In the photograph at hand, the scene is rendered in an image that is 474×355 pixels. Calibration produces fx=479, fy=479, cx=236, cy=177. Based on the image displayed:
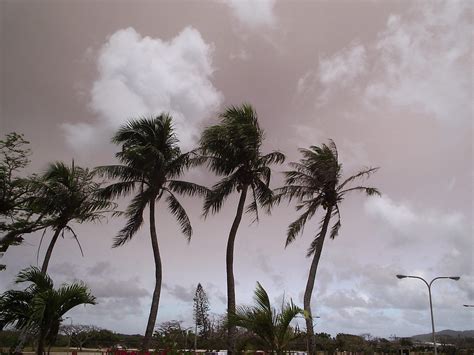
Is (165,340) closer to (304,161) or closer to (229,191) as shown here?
(229,191)

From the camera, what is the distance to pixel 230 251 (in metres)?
23.0

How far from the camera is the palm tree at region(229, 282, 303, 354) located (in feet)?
31.6

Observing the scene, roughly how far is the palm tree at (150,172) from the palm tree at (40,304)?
12384 mm

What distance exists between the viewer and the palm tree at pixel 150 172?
79.0ft

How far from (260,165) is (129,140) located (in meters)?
7.11

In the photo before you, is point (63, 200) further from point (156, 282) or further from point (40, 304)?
Answer: point (40, 304)

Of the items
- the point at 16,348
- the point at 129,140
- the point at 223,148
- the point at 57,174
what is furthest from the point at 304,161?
the point at 16,348

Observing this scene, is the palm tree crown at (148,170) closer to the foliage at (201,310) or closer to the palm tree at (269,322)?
the palm tree at (269,322)

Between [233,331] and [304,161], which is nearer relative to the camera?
[233,331]

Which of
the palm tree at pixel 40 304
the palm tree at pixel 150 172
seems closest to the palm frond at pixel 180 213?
the palm tree at pixel 150 172

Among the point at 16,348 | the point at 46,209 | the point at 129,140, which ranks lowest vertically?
the point at 16,348

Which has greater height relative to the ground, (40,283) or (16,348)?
(40,283)

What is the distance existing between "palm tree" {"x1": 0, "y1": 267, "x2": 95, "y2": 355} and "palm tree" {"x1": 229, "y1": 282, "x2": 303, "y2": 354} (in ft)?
13.0

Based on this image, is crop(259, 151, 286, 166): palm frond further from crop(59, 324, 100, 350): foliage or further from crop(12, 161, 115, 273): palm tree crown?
crop(59, 324, 100, 350): foliage
